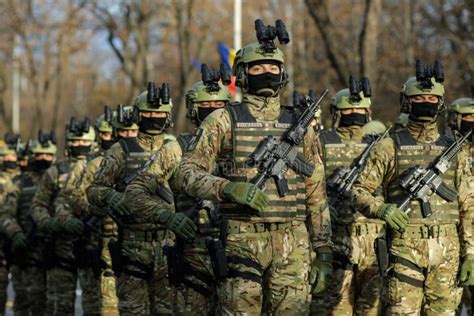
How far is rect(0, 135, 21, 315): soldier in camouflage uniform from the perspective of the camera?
14320 mm

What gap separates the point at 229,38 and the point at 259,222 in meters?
40.2

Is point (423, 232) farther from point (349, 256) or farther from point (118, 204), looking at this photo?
point (118, 204)

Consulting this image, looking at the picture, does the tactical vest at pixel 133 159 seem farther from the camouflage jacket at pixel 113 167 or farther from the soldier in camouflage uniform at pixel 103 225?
the soldier in camouflage uniform at pixel 103 225

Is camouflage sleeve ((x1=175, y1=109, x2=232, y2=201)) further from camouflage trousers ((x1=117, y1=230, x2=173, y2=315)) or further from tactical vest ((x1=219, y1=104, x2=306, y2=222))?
camouflage trousers ((x1=117, y1=230, x2=173, y2=315))

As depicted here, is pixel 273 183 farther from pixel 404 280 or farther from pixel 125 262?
pixel 125 262

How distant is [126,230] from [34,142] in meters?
5.90

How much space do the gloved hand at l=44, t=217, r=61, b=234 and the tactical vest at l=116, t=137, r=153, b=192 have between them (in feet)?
7.69

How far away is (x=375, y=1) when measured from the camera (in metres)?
19.6

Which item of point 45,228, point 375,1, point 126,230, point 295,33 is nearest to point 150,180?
point 126,230

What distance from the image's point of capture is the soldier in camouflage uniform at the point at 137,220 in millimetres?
10062

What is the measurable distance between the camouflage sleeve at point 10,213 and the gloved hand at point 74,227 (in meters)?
2.14

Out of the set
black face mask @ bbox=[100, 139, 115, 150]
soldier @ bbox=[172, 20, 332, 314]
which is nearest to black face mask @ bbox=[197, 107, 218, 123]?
soldier @ bbox=[172, 20, 332, 314]

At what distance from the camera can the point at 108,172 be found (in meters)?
10.4

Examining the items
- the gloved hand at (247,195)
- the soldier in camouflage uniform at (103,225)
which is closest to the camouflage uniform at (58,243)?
the soldier in camouflage uniform at (103,225)
